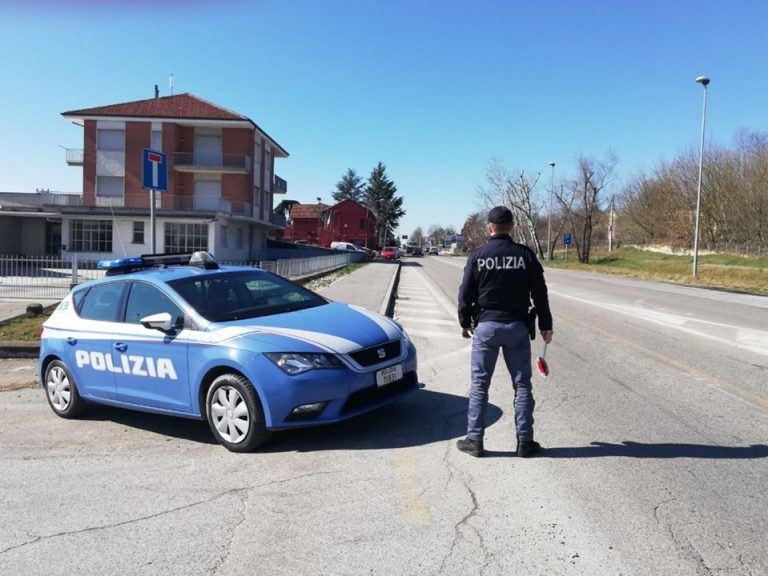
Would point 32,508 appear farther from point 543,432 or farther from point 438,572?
point 543,432

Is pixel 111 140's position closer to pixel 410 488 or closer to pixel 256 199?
pixel 256 199

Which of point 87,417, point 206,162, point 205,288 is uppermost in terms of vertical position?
point 206,162

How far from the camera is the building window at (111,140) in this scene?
43062 mm

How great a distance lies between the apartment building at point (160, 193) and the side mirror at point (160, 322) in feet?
117

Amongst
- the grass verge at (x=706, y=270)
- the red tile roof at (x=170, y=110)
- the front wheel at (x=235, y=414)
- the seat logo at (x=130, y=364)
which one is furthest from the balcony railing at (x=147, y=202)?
the front wheel at (x=235, y=414)

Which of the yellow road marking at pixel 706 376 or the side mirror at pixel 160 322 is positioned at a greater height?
the side mirror at pixel 160 322

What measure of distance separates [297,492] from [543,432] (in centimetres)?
232

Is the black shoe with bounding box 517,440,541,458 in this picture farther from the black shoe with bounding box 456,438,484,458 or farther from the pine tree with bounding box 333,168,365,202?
the pine tree with bounding box 333,168,365,202

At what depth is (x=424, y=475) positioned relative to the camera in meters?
4.25

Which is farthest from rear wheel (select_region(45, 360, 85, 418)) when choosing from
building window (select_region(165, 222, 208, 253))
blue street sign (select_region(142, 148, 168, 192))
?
building window (select_region(165, 222, 208, 253))

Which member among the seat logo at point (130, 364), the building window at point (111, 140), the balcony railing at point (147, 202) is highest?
the building window at point (111, 140)

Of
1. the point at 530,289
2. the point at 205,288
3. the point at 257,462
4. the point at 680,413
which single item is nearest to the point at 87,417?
the point at 205,288

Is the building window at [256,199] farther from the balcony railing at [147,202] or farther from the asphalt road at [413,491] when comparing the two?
the asphalt road at [413,491]

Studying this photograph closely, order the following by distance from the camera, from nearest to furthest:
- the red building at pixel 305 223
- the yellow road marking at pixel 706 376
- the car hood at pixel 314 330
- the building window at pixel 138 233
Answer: the car hood at pixel 314 330 → the yellow road marking at pixel 706 376 → the building window at pixel 138 233 → the red building at pixel 305 223
